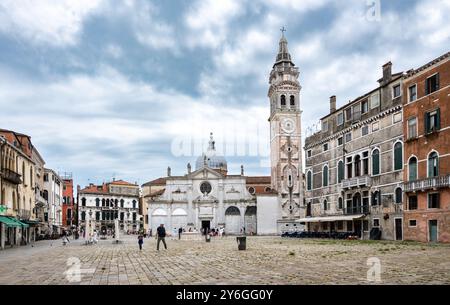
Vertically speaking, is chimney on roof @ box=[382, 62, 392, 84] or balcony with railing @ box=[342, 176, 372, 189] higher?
chimney on roof @ box=[382, 62, 392, 84]

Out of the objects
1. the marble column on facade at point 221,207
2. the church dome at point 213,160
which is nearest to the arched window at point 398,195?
the marble column on facade at point 221,207

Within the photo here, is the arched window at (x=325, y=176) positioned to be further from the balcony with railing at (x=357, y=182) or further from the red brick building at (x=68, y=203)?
the red brick building at (x=68, y=203)

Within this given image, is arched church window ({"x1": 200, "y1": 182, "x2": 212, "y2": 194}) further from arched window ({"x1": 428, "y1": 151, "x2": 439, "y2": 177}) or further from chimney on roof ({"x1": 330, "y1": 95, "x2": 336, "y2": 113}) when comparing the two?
arched window ({"x1": 428, "y1": 151, "x2": 439, "y2": 177})

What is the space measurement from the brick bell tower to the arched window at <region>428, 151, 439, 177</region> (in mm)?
40055

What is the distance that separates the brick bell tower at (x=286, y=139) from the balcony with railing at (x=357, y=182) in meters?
27.2

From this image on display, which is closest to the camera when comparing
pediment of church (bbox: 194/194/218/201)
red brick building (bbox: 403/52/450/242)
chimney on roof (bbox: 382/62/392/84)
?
red brick building (bbox: 403/52/450/242)

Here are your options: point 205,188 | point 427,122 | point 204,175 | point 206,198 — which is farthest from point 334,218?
point 204,175

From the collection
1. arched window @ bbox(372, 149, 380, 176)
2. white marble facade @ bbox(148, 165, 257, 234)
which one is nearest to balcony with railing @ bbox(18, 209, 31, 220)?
arched window @ bbox(372, 149, 380, 176)

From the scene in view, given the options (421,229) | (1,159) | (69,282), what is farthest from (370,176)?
(69,282)

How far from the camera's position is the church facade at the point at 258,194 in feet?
246

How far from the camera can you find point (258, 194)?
247 ft

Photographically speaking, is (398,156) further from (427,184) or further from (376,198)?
(376,198)

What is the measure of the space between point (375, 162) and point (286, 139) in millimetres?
33301

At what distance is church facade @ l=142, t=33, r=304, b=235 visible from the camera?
74.9 m
